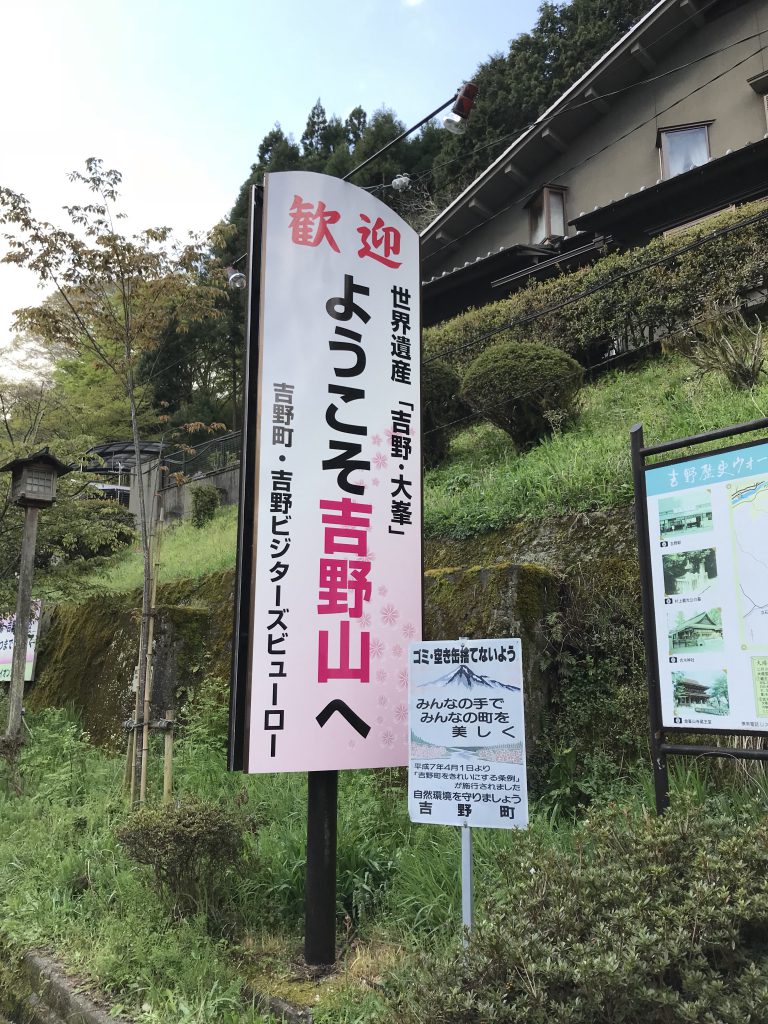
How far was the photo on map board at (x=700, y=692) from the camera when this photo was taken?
3.54m

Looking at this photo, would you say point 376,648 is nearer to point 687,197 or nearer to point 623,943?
point 623,943

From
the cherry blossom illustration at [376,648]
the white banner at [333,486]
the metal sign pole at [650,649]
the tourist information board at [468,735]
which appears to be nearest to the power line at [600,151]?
the white banner at [333,486]

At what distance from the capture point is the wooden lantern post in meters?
8.20

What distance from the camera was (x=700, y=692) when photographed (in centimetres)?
362

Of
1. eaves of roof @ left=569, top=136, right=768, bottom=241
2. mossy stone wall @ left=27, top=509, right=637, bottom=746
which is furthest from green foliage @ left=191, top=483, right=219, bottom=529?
eaves of roof @ left=569, top=136, right=768, bottom=241

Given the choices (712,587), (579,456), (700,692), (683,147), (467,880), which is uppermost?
(683,147)

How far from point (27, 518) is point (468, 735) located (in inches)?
260

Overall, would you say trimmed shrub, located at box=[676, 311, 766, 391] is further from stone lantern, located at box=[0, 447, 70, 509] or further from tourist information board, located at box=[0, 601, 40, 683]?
tourist information board, located at box=[0, 601, 40, 683]

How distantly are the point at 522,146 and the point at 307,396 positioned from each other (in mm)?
17001

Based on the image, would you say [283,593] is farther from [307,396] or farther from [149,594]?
[149,594]

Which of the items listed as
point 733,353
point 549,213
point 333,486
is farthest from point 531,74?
point 333,486

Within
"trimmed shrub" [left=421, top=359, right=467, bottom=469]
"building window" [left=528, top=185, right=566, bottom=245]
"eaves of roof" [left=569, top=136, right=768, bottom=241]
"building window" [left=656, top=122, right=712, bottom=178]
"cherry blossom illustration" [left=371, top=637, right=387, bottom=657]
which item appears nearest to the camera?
"cherry blossom illustration" [left=371, top=637, right=387, bottom=657]

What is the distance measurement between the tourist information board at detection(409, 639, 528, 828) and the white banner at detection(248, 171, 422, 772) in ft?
2.69

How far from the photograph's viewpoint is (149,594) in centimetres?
713
